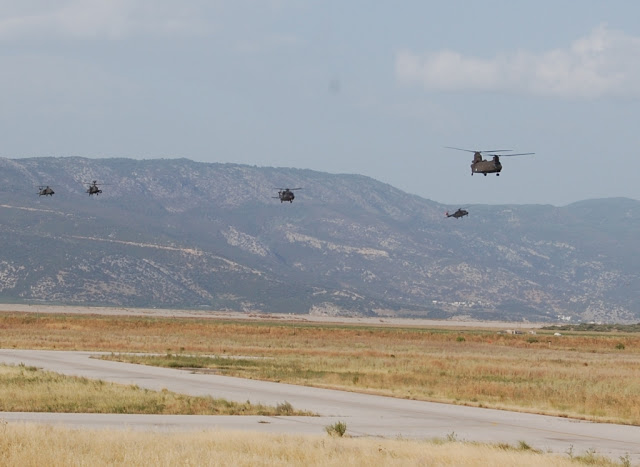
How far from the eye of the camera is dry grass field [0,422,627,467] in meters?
20.5

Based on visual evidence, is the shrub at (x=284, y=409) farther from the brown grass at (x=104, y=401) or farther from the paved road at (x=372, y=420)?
the paved road at (x=372, y=420)

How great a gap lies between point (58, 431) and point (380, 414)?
1250 centimetres

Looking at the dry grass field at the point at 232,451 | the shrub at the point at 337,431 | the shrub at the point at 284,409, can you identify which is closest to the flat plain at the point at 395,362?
the dry grass field at the point at 232,451

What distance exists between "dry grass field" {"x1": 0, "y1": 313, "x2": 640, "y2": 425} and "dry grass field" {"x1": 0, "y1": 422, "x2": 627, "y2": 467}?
1295cm

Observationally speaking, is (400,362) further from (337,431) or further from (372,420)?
(337,431)

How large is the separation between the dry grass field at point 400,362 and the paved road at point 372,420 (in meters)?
2.60

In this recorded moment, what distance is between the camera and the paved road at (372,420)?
94.3 ft

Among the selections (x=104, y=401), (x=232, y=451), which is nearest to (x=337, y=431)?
(x=232, y=451)

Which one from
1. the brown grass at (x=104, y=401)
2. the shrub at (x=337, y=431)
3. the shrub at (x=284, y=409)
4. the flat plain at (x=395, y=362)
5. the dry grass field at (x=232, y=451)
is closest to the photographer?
the dry grass field at (x=232, y=451)

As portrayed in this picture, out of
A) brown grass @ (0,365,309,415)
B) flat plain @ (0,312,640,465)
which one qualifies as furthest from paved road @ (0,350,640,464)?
flat plain @ (0,312,640,465)

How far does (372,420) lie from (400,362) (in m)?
31.4

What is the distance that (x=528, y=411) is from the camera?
37719 mm

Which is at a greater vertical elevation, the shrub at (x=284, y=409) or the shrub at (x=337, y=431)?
the shrub at (x=337, y=431)

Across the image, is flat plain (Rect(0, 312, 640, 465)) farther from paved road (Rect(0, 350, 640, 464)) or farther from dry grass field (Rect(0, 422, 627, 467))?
paved road (Rect(0, 350, 640, 464))
